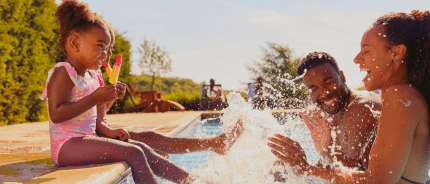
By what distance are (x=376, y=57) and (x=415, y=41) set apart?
17cm

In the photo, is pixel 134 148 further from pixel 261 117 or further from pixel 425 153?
pixel 261 117

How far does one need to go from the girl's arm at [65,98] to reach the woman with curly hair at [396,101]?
1.25 metres

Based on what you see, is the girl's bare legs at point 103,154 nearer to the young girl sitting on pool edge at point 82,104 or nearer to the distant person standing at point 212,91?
the young girl sitting on pool edge at point 82,104

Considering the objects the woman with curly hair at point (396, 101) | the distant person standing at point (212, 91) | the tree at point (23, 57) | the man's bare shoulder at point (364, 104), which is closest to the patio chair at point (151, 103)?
the distant person standing at point (212, 91)

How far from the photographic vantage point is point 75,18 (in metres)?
2.41

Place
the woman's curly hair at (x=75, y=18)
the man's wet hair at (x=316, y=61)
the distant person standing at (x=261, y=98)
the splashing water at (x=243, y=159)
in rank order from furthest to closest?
the distant person standing at (x=261, y=98), the splashing water at (x=243, y=159), the man's wet hair at (x=316, y=61), the woman's curly hair at (x=75, y=18)

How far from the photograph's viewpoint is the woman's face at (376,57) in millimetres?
1523

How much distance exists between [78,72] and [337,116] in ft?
6.73

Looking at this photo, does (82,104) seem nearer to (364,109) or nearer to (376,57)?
(376,57)

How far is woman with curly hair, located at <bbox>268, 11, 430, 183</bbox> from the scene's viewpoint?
136cm

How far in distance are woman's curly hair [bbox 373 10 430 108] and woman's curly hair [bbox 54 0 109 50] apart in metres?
1.92

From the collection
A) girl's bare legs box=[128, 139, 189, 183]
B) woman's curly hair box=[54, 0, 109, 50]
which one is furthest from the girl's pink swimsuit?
girl's bare legs box=[128, 139, 189, 183]

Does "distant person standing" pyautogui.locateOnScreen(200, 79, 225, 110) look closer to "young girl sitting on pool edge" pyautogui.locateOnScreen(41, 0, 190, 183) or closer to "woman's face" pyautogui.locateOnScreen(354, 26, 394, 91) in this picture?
"young girl sitting on pool edge" pyautogui.locateOnScreen(41, 0, 190, 183)

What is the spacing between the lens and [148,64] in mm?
22594
